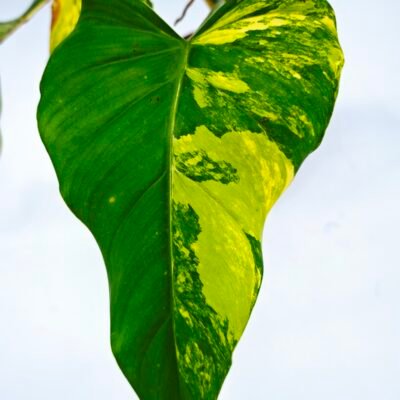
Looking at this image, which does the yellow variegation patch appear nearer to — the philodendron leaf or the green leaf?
the green leaf

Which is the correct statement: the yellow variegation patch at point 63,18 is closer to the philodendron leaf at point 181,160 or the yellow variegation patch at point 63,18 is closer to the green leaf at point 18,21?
the green leaf at point 18,21

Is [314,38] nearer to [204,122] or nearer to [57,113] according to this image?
[204,122]

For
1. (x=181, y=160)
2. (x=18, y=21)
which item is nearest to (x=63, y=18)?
(x=18, y=21)

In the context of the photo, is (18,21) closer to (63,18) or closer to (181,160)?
(63,18)

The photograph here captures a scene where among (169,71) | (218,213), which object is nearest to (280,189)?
(218,213)

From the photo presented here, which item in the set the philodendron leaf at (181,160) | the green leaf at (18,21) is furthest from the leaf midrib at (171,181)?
the green leaf at (18,21)
